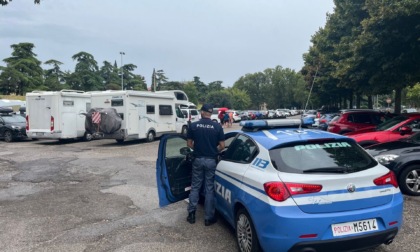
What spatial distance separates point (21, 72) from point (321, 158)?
→ 5968 centimetres

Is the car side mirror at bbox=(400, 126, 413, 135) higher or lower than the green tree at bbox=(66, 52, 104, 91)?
lower

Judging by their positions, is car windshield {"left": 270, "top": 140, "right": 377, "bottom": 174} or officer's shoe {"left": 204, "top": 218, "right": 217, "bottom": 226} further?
officer's shoe {"left": 204, "top": 218, "right": 217, "bottom": 226}

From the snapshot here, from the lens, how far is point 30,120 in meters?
17.2

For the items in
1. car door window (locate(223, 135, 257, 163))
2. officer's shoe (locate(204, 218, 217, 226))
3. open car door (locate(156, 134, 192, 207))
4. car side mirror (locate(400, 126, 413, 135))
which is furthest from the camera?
car side mirror (locate(400, 126, 413, 135))

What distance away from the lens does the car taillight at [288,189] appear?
3.31m

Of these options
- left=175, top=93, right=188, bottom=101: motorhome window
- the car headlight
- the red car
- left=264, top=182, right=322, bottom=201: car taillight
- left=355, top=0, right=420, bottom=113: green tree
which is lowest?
the car headlight

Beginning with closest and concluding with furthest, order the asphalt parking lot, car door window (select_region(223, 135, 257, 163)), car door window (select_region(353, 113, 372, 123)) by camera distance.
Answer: car door window (select_region(223, 135, 257, 163)), the asphalt parking lot, car door window (select_region(353, 113, 372, 123))

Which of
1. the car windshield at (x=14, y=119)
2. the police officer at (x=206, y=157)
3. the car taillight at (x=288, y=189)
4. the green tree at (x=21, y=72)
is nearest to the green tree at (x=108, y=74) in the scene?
the green tree at (x=21, y=72)

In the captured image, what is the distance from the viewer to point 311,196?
331 cm

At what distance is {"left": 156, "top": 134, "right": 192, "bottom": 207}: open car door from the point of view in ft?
17.3

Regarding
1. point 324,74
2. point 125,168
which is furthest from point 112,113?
point 324,74

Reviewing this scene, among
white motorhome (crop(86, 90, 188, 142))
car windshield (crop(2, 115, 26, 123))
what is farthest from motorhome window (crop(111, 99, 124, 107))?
car windshield (crop(2, 115, 26, 123))

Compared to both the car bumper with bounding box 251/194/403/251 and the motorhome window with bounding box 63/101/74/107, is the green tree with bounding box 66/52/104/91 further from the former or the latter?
the car bumper with bounding box 251/194/403/251

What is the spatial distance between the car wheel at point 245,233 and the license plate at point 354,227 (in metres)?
0.82
